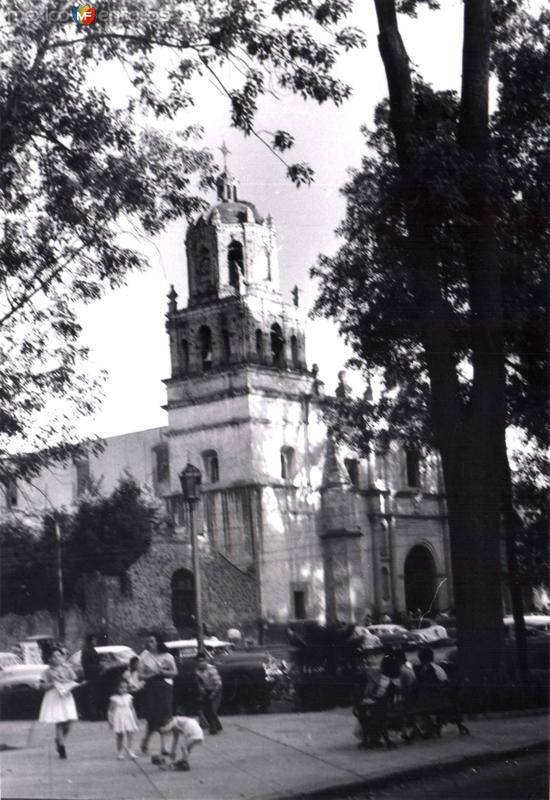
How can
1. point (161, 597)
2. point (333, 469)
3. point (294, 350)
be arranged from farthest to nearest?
1. point (294, 350)
2. point (333, 469)
3. point (161, 597)

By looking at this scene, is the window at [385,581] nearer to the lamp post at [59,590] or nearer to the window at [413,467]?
the window at [413,467]

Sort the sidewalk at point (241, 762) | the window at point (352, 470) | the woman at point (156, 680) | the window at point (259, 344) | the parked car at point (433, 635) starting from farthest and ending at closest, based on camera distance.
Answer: the parked car at point (433, 635), the window at point (352, 470), the window at point (259, 344), the woman at point (156, 680), the sidewalk at point (241, 762)

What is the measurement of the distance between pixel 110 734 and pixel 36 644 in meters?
0.54

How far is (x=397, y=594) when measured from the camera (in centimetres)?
617

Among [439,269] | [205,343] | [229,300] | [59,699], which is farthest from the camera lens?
[439,269]

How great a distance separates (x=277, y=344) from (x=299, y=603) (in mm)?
1384

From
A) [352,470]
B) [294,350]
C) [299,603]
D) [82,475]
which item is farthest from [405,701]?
[82,475]

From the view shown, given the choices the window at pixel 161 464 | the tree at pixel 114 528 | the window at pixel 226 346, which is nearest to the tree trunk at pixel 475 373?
the window at pixel 226 346

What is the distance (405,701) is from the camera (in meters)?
5.96

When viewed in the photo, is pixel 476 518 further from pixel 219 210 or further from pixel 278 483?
pixel 219 210

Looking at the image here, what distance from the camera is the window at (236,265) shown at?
18.9 ft

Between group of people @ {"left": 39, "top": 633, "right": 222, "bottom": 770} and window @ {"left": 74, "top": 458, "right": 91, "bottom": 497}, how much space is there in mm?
721

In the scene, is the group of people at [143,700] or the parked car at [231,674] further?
the parked car at [231,674]

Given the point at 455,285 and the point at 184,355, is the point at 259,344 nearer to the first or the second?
the point at 184,355
